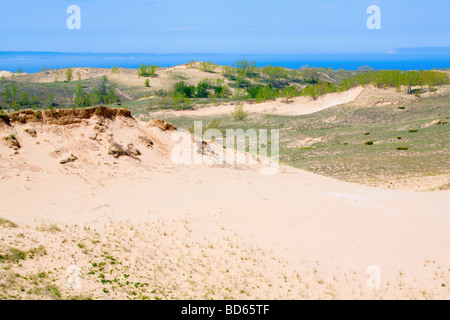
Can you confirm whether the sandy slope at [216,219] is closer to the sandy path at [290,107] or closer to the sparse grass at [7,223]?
the sparse grass at [7,223]

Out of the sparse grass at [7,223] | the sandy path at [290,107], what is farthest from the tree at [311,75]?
the sparse grass at [7,223]

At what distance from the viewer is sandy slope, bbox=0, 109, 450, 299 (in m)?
11.6

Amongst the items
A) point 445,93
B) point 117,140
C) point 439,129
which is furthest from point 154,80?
point 117,140

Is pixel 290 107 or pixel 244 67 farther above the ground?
pixel 244 67

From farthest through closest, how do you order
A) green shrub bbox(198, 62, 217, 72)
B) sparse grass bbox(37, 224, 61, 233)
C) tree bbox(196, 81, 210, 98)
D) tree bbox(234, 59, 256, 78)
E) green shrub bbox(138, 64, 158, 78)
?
green shrub bbox(198, 62, 217, 72) → tree bbox(234, 59, 256, 78) → green shrub bbox(138, 64, 158, 78) → tree bbox(196, 81, 210, 98) → sparse grass bbox(37, 224, 61, 233)

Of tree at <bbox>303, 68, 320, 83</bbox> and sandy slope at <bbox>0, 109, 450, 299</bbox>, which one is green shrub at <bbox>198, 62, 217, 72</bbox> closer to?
tree at <bbox>303, 68, 320, 83</bbox>

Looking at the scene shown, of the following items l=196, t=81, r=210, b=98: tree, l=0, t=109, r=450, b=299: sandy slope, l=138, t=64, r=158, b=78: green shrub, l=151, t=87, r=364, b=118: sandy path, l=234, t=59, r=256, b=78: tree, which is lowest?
l=0, t=109, r=450, b=299: sandy slope

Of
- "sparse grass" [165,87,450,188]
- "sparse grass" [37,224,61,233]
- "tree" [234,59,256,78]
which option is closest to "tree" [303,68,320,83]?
"tree" [234,59,256,78]

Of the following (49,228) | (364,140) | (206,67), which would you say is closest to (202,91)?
(206,67)

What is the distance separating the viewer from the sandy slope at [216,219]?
11594 mm

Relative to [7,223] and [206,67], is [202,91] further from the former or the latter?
[7,223]

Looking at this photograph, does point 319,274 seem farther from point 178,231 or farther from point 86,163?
point 86,163

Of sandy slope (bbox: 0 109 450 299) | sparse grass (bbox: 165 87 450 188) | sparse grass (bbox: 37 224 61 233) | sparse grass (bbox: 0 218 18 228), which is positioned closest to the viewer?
sandy slope (bbox: 0 109 450 299)

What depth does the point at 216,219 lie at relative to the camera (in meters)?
15.8
